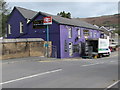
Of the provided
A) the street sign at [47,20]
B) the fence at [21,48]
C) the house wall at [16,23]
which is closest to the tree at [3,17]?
the house wall at [16,23]

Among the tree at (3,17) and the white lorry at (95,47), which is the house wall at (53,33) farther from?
the tree at (3,17)

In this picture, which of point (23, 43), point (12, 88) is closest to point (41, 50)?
point (23, 43)

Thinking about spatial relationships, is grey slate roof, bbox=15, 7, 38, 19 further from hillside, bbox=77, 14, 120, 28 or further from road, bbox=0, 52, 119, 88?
hillside, bbox=77, 14, 120, 28

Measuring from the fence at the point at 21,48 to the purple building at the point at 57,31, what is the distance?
2.95 meters

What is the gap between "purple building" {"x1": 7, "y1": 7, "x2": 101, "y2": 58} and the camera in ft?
95.2

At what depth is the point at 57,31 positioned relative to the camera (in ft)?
94.8

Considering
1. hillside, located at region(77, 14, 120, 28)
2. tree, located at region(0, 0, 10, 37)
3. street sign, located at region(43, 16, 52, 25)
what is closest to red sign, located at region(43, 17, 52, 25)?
street sign, located at region(43, 16, 52, 25)

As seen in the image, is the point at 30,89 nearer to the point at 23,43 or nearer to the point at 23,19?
the point at 23,43

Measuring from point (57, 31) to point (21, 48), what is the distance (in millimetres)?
7743

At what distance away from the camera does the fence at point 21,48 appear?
21.1 metres

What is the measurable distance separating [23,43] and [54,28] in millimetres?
7376

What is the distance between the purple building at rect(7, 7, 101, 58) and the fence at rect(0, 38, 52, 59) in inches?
116

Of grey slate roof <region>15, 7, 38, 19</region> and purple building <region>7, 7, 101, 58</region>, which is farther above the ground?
grey slate roof <region>15, 7, 38, 19</region>

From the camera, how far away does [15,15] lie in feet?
113
